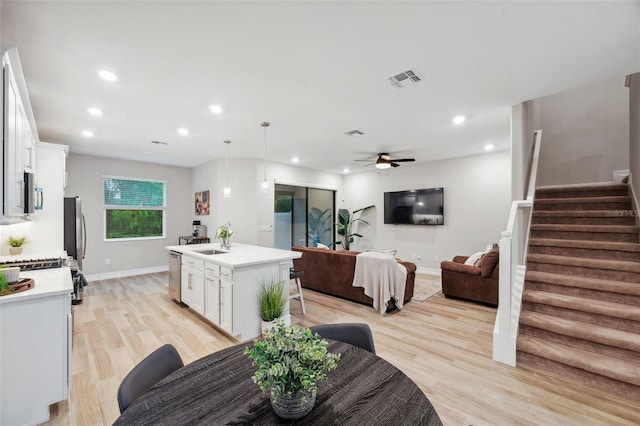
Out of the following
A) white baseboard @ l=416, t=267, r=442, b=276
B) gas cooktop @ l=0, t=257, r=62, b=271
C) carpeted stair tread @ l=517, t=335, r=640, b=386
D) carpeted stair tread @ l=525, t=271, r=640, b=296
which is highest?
gas cooktop @ l=0, t=257, r=62, b=271

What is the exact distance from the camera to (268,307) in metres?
3.05

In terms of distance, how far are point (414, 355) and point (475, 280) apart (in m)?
2.01

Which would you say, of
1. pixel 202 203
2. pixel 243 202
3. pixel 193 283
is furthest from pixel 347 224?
pixel 193 283

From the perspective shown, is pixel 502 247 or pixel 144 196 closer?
pixel 502 247

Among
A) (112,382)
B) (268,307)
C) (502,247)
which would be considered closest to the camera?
(112,382)

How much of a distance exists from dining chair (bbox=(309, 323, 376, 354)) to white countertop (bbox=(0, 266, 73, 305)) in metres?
1.84

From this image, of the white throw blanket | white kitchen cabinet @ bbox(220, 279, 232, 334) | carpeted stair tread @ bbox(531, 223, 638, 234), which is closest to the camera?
white kitchen cabinet @ bbox(220, 279, 232, 334)

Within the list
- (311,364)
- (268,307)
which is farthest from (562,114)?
(311,364)

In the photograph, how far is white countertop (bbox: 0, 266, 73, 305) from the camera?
5.72ft

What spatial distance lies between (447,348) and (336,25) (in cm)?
309

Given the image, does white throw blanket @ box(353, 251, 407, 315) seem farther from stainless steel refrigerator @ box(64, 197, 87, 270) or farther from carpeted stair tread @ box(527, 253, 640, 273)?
stainless steel refrigerator @ box(64, 197, 87, 270)

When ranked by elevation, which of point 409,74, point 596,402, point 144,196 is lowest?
point 596,402

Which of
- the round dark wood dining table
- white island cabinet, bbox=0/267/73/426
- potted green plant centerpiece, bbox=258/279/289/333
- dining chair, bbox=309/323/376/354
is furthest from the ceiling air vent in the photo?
white island cabinet, bbox=0/267/73/426

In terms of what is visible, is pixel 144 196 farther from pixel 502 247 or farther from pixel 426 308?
pixel 502 247
